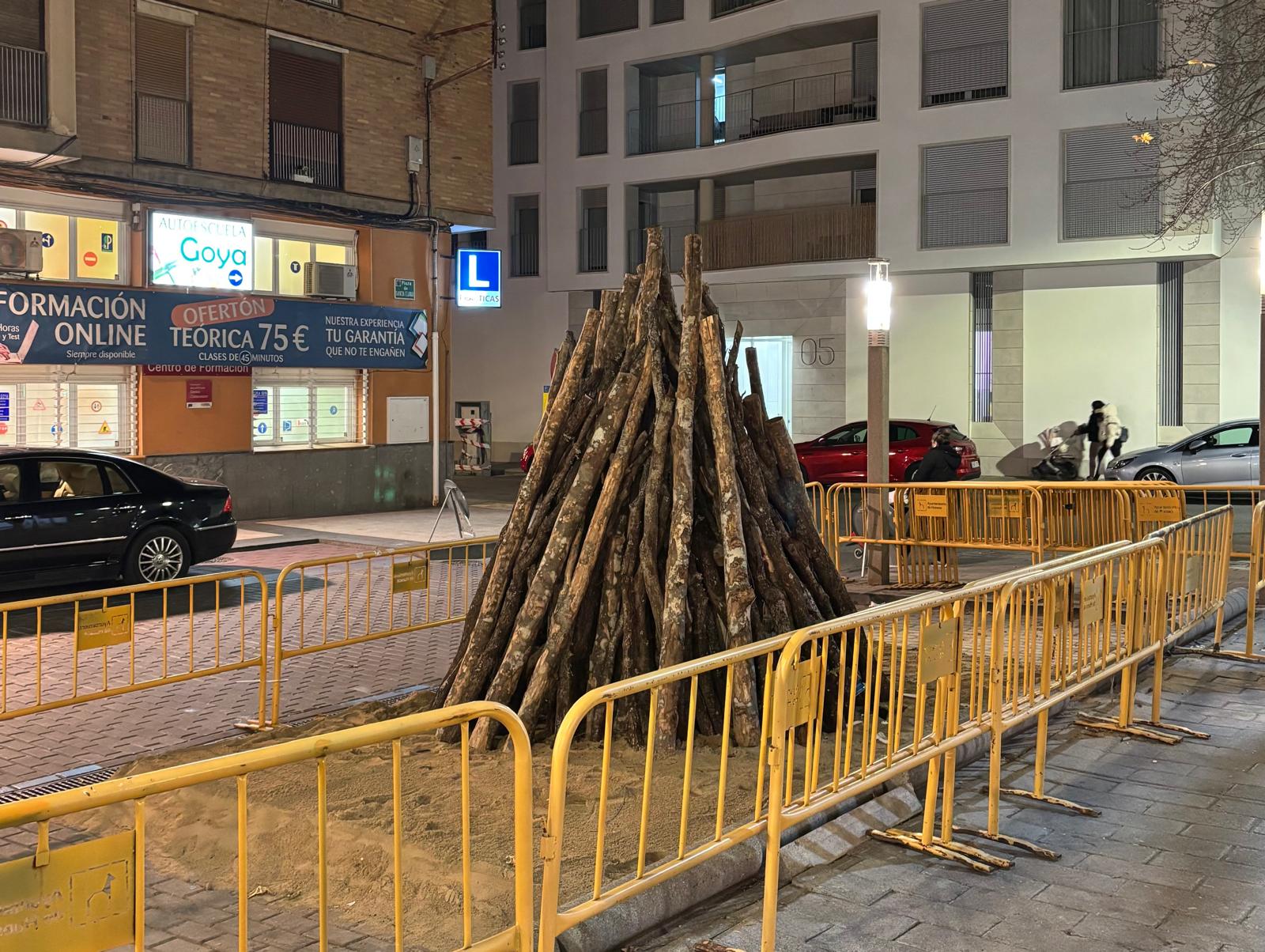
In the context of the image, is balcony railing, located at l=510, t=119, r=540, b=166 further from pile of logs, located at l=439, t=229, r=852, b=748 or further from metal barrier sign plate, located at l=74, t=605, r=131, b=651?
metal barrier sign plate, located at l=74, t=605, r=131, b=651

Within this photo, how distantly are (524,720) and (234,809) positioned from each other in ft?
5.02

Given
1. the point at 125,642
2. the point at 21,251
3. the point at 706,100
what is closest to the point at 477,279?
the point at 21,251

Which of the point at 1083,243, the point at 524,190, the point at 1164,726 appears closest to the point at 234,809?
the point at 1164,726

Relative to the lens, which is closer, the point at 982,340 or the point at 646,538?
the point at 646,538

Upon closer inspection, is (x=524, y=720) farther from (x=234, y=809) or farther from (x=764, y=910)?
(x=764, y=910)

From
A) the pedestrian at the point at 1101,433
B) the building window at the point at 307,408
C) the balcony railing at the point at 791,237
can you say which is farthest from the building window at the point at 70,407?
the pedestrian at the point at 1101,433

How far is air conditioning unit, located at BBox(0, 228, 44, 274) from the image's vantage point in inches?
679

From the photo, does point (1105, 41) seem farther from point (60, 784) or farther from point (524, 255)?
point (60, 784)

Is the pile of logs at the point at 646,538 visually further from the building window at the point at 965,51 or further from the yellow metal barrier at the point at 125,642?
the building window at the point at 965,51

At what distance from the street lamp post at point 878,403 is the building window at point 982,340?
57.0ft

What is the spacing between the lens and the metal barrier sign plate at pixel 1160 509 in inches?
460

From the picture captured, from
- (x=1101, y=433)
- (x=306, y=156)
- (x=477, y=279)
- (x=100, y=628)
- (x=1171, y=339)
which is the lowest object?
(x=100, y=628)

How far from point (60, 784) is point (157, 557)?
6.84 meters

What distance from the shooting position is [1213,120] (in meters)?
18.8
